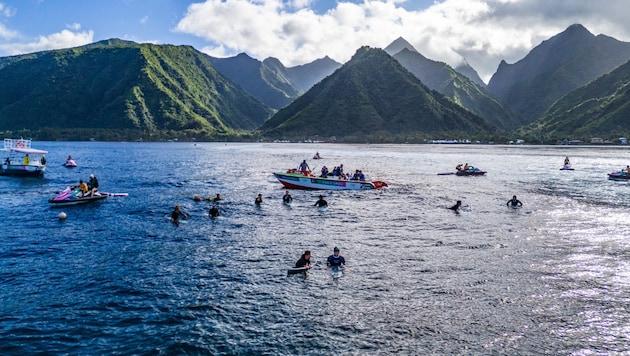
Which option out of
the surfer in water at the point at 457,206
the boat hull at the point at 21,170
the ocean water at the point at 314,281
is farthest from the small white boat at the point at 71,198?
the surfer in water at the point at 457,206

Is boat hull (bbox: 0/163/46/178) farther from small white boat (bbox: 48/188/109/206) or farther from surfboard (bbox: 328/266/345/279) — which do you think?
surfboard (bbox: 328/266/345/279)

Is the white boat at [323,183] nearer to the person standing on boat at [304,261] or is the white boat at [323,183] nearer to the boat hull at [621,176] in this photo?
the person standing on boat at [304,261]

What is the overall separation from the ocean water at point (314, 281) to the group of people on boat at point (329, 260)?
26.8 inches

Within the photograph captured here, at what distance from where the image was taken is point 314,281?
2402cm

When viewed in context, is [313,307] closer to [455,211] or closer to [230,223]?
[230,223]

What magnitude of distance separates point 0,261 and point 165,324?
1587 centimetres

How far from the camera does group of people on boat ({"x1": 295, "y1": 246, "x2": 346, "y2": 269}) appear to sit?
2569cm

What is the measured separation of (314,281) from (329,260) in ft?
8.35

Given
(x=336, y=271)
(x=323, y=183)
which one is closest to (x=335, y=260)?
(x=336, y=271)

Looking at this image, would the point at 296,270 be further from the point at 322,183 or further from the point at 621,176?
the point at 621,176

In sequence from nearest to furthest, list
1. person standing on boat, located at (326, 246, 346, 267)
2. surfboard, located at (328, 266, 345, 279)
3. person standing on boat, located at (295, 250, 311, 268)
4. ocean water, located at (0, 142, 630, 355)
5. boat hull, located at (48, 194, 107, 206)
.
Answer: ocean water, located at (0, 142, 630, 355) < surfboard, located at (328, 266, 345, 279) < person standing on boat, located at (295, 250, 311, 268) < person standing on boat, located at (326, 246, 346, 267) < boat hull, located at (48, 194, 107, 206)

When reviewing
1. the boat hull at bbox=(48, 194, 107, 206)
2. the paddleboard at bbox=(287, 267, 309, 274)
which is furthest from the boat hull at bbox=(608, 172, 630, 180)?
the boat hull at bbox=(48, 194, 107, 206)

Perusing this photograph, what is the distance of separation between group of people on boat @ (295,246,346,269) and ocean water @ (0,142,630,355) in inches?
26.8

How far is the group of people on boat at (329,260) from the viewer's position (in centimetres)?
2569
